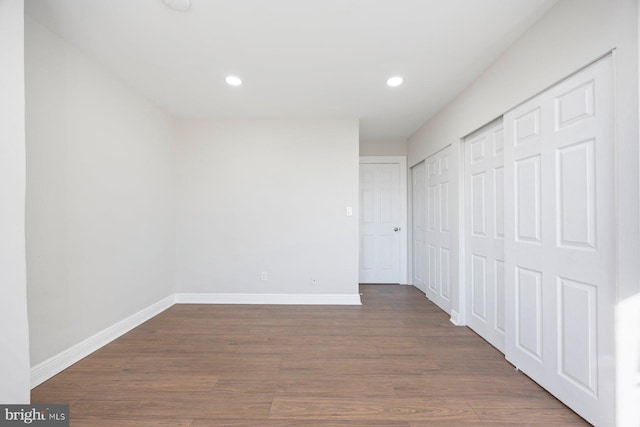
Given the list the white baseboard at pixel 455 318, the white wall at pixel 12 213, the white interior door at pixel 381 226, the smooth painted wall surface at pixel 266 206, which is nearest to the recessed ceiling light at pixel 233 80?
the smooth painted wall surface at pixel 266 206

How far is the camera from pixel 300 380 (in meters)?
1.91

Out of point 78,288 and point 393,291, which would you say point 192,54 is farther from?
point 393,291

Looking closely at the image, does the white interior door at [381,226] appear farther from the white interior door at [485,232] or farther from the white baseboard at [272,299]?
the white interior door at [485,232]

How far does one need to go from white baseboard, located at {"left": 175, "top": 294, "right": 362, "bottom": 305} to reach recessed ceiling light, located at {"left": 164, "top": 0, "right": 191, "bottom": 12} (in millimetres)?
3007

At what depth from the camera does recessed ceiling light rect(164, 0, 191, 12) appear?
1678 millimetres

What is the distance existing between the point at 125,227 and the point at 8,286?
143 cm

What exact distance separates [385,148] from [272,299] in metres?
2.97

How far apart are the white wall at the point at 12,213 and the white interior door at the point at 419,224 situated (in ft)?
13.0

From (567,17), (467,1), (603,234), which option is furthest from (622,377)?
(467,1)

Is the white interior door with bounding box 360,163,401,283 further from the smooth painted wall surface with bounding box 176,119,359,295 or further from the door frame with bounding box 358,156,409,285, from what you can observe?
the smooth painted wall surface with bounding box 176,119,359,295

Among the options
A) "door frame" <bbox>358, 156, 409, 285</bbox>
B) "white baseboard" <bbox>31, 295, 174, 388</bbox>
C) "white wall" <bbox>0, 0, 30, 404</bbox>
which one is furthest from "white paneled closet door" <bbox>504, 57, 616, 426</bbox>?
"white baseboard" <bbox>31, 295, 174, 388</bbox>

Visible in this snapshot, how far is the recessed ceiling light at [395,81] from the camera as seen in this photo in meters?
2.59

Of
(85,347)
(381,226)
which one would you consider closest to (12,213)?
(85,347)

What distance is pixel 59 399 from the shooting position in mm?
1715
